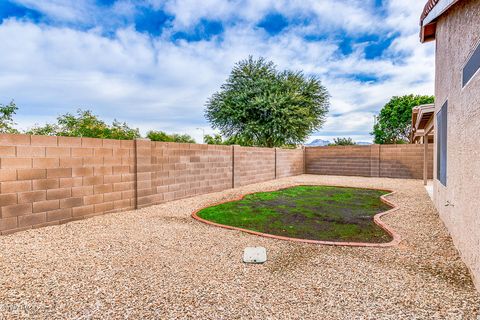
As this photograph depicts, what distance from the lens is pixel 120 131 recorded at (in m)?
14.5

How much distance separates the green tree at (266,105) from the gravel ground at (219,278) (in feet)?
44.1

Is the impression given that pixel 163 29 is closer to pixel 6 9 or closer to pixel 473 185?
pixel 6 9

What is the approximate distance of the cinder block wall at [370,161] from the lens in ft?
45.4

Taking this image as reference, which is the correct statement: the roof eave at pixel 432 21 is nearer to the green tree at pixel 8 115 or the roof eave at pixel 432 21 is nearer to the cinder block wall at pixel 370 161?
the cinder block wall at pixel 370 161

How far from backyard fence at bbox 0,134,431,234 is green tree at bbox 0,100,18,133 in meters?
6.54

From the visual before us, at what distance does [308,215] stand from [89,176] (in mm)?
4974

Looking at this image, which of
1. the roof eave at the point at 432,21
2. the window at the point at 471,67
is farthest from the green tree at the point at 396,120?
the window at the point at 471,67

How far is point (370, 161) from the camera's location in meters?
15.2

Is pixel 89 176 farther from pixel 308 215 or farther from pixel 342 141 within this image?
pixel 342 141

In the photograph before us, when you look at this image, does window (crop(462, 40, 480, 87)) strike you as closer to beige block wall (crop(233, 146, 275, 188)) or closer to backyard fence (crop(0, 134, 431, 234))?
backyard fence (crop(0, 134, 431, 234))

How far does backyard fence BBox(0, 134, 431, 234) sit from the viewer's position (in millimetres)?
4504

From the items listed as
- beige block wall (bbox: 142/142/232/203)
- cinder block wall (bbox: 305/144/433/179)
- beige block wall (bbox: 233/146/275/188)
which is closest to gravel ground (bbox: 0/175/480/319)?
beige block wall (bbox: 142/142/232/203)

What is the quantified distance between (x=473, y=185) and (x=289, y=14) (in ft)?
34.6

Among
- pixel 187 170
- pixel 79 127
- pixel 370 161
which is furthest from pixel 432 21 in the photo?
pixel 79 127
